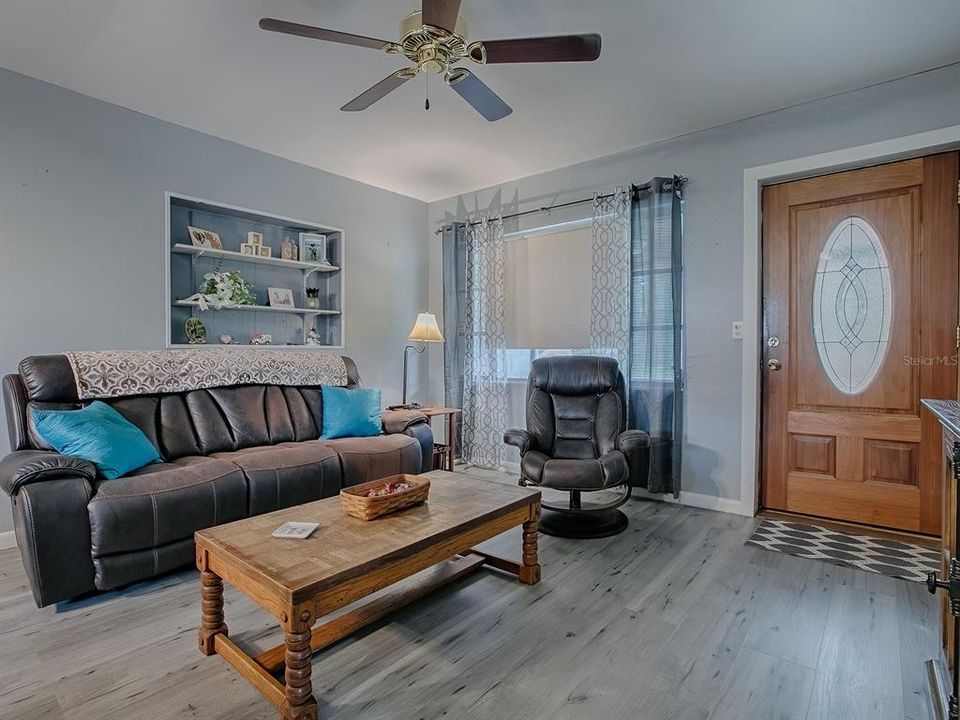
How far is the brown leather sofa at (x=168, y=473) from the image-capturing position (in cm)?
202

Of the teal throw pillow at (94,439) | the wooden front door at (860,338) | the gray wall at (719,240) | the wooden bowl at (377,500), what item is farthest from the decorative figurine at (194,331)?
the wooden front door at (860,338)

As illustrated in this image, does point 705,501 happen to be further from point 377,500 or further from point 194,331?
point 194,331

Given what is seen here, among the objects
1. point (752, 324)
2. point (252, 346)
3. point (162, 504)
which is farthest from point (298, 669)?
point (752, 324)

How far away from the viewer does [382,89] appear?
2.28m

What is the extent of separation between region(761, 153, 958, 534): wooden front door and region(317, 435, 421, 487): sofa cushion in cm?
240

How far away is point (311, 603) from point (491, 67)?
103 inches

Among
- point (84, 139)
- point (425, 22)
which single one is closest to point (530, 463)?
point (425, 22)

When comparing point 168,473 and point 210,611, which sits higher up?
point 168,473

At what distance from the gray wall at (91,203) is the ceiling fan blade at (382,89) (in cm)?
107

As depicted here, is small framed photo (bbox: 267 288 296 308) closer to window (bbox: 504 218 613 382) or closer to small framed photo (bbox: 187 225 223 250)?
small framed photo (bbox: 187 225 223 250)

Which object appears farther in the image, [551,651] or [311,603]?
[551,651]

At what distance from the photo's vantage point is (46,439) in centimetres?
231

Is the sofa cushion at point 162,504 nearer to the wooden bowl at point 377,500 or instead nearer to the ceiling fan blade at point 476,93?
the wooden bowl at point 377,500

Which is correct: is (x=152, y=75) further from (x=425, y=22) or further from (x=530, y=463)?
(x=530, y=463)
